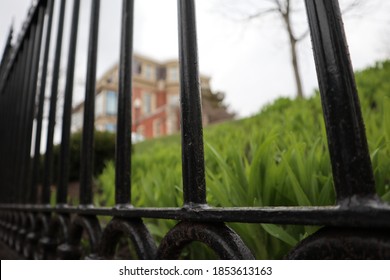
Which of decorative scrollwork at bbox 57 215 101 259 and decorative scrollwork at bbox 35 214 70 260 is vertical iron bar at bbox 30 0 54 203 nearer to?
decorative scrollwork at bbox 35 214 70 260

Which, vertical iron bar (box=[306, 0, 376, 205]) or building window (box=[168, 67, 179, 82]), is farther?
building window (box=[168, 67, 179, 82])

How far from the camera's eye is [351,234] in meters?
0.24

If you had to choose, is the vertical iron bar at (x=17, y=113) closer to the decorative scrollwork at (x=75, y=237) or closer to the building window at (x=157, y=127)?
the decorative scrollwork at (x=75, y=237)

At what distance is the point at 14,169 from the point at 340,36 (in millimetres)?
1671

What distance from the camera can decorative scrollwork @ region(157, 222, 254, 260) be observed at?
0.34 metres

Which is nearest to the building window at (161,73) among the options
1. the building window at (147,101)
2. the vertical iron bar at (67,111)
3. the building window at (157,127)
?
the building window at (147,101)

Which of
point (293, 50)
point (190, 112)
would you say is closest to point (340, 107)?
point (190, 112)

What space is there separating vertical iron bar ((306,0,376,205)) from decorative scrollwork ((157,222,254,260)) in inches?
5.3

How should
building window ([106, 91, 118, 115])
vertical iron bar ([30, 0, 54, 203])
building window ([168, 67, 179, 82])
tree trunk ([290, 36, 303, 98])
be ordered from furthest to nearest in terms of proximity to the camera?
building window ([168, 67, 179, 82])
building window ([106, 91, 118, 115])
tree trunk ([290, 36, 303, 98])
vertical iron bar ([30, 0, 54, 203])

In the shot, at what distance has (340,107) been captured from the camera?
26cm

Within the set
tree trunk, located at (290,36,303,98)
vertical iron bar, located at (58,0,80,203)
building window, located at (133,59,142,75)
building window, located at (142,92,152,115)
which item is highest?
building window, located at (133,59,142,75)

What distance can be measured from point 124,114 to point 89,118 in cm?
20

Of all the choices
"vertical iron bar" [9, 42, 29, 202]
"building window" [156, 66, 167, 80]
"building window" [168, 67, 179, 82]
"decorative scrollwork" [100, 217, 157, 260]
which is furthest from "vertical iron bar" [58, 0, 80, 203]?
"building window" [156, 66, 167, 80]
